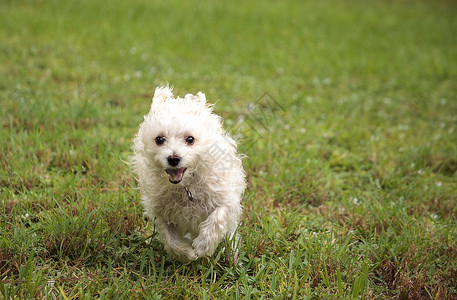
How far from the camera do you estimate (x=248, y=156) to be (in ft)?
16.1

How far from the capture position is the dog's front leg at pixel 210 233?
301 cm

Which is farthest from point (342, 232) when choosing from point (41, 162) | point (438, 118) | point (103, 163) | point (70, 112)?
point (438, 118)

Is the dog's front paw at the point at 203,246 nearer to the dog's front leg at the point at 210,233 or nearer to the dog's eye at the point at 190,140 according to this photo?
the dog's front leg at the point at 210,233

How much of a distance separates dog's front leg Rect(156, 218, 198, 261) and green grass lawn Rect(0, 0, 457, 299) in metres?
0.13

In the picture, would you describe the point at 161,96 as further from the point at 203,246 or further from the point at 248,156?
the point at 248,156

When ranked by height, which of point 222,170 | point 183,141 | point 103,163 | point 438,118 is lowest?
point 438,118

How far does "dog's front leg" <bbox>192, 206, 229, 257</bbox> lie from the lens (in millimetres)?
3014

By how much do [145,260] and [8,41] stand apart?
24.2 ft

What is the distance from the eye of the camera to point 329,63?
30.8 feet

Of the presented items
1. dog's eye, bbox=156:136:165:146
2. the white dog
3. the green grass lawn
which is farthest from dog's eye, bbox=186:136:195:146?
the green grass lawn

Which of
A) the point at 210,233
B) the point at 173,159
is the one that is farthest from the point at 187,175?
the point at 210,233

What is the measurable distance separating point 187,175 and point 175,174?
12cm

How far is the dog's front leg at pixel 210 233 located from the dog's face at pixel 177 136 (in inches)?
15.5

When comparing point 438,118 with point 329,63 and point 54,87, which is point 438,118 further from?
point 54,87
